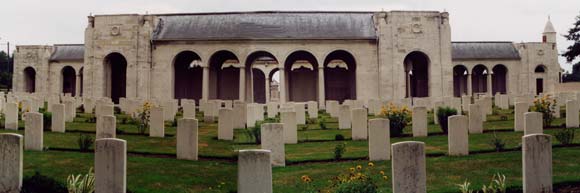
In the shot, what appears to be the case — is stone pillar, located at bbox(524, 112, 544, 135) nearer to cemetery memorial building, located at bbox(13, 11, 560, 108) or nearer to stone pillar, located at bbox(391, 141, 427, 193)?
stone pillar, located at bbox(391, 141, 427, 193)

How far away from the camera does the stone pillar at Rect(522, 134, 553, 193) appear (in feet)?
24.1

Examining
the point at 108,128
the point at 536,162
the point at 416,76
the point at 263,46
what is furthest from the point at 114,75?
the point at 536,162

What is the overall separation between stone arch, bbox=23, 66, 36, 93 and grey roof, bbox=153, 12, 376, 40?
72.2ft

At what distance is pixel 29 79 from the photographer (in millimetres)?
52844

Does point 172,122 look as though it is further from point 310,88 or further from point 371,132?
point 310,88

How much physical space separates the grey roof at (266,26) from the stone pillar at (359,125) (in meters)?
20.5

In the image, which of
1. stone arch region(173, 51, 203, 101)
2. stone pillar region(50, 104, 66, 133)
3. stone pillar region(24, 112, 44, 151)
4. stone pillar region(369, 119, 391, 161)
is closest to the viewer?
stone pillar region(369, 119, 391, 161)

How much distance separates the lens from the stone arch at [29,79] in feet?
170

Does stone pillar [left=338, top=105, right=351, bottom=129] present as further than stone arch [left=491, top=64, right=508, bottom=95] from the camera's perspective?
No

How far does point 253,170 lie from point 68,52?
49129mm

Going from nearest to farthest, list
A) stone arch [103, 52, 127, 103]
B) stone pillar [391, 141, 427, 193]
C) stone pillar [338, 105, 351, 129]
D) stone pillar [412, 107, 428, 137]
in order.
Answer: stone pillar [391, 141, 427, 193], stone pillar [412, 107, 428, 137], stone pillar [338, 105, 351, 129], stone arch [103, 52, 127, 103]

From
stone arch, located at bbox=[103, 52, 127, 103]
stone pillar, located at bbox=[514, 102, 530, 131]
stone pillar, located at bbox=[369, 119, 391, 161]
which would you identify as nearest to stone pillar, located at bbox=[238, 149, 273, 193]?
stone pillar, located at bbox=[369, 119, 391, 161]

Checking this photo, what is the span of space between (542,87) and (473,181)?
47158 mm

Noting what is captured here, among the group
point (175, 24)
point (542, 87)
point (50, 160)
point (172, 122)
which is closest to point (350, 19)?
point (175, 24)
